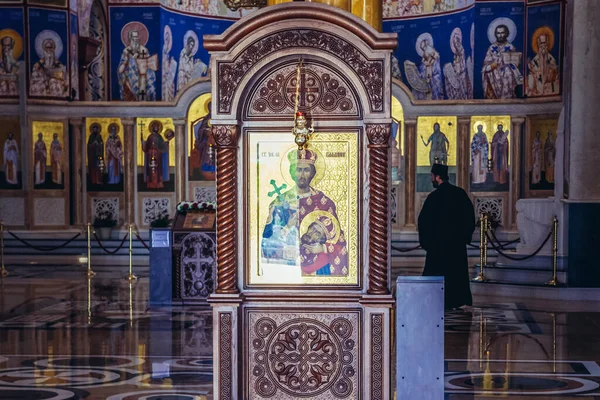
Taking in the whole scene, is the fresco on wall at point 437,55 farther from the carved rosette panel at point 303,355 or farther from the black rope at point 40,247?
the carved rosette panel at point 303,355

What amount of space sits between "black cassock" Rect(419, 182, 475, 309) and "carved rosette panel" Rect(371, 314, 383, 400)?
5559 mm

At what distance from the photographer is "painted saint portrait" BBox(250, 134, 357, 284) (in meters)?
6.06

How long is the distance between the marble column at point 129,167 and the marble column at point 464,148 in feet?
24.0

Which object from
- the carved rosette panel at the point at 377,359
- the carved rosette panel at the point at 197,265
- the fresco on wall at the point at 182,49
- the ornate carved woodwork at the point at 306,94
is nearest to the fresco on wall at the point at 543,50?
the fresco on wall at the point at 182,49

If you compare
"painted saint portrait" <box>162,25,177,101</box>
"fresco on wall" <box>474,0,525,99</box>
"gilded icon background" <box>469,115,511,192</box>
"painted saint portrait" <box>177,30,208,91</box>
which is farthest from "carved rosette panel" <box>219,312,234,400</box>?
"painted saint portrait" <box>177,30,208,91</box>

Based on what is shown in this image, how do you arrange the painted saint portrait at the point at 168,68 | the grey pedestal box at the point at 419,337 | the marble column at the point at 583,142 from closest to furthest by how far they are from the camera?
the grey pedestal box at the point at 419,337
the marble column at the point at 583,142
the painted saint portrait at the point at 168,68

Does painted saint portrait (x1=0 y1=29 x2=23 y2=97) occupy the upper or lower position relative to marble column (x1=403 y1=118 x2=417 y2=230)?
upper

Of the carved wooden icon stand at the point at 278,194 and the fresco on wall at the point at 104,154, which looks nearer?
the carved wooden icon stand at the point at 278,194

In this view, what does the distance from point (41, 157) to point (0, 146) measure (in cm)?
91

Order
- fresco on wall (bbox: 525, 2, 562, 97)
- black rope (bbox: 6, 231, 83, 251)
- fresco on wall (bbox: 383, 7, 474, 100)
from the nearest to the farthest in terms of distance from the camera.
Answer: black rope (bbox: 6, 231, 83, 251)
fresco on wall (bbox: 525, 2, 562, 97)
fresco on wall (bbox: 383, 7, 474, 100)

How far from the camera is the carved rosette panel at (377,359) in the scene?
5.99m

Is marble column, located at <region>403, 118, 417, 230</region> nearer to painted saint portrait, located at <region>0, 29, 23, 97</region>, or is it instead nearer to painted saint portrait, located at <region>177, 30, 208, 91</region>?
painted saint portrait, located at <region>177, 30, 208, 91</region>

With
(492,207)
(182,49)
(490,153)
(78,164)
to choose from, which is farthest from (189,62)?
(492,207)

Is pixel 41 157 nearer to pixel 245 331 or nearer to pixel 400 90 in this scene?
pixel 400 90
